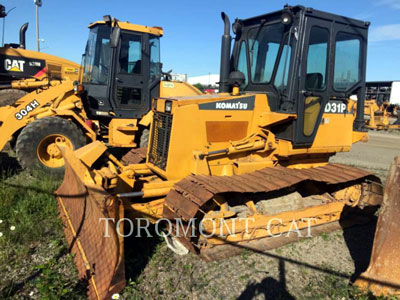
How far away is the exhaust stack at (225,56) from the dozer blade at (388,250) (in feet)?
8.41

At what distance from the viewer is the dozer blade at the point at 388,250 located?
3.28 m

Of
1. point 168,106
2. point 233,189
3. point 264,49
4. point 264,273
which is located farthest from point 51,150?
point 264,273

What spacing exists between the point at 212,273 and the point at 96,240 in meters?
1.30

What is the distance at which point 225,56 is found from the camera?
4.78 m

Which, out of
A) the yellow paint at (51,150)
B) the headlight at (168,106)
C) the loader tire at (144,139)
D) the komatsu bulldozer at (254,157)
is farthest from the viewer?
the loader tire at (144,139)

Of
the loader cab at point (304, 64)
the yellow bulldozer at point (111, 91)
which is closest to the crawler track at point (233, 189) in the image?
the loader cab at point (304, 64)

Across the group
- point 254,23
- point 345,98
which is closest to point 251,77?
point 254,23

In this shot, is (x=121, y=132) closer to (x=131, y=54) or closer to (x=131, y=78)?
(x=131, y=78)

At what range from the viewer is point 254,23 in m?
4.96

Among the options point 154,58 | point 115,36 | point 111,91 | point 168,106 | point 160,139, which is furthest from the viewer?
point 154,58

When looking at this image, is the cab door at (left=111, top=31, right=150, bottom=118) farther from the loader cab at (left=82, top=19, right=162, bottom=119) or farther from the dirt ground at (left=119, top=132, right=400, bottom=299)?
the dirt ground at (left=119, top=132, right=400, bottom=299)

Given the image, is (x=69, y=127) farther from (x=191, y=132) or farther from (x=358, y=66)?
(x=358, y=66)

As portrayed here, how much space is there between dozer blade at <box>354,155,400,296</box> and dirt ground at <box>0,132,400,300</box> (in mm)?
222

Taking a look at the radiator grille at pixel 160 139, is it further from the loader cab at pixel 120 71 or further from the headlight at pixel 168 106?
the loader cab at pixel 120 71
